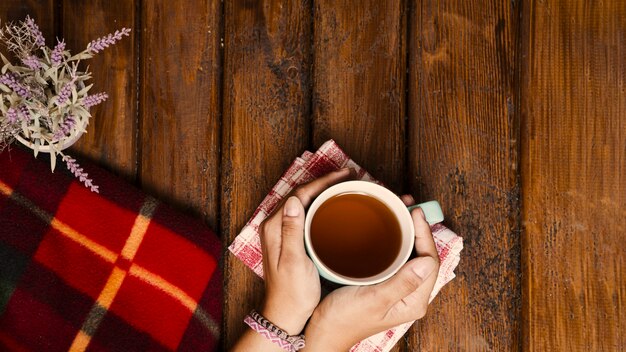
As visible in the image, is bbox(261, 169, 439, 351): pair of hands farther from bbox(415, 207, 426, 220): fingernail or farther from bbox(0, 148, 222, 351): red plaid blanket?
bbox(0, 148, 222, 351): red plaid blanket

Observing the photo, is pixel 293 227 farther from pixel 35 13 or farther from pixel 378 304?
pixel 35 13

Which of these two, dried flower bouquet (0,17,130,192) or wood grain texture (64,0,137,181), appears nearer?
dried flower bouquet (0,17,130,192)

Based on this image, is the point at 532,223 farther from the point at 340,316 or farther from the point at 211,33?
the point at 211,33

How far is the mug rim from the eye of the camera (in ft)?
2.15

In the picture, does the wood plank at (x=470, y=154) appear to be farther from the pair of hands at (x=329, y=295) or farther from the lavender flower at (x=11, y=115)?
the lavender flower at (x=11, y=115)

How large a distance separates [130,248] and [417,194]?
1.51ft

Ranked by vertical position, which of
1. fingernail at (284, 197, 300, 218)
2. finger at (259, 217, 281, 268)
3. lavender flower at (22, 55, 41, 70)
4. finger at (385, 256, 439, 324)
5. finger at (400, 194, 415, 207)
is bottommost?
finger at (385, 256, 439, 324)

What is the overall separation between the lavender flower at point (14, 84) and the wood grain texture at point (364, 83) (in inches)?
16.2

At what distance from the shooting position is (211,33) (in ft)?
2.71

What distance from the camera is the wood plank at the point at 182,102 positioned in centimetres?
82

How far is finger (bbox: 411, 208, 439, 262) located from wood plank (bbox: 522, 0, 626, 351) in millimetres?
206

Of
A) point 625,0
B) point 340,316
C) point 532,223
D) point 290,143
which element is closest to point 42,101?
point 290,143

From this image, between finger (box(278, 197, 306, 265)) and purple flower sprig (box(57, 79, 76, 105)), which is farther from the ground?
purple flower sprig (box(57, 79, 76, 105))

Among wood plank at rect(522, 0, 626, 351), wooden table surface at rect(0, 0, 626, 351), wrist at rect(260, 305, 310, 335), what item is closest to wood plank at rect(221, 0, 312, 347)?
wooden table surface at rect(0, 0, 626, 351)
